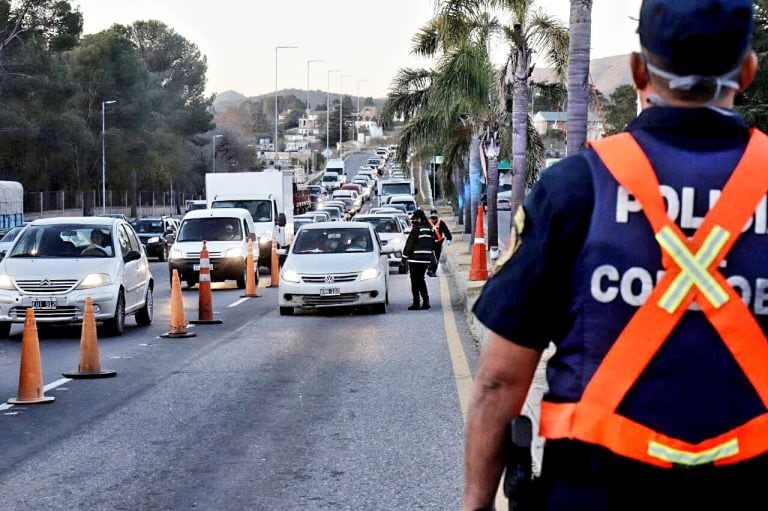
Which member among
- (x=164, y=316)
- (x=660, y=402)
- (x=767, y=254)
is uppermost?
(x=767, y=254)

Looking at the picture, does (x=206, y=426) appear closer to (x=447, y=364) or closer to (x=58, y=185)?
(x=447, y=364)

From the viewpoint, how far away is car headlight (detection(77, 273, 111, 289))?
19562mm

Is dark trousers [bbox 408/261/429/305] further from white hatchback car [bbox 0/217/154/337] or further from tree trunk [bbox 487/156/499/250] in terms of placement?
tree trunk [bbox 487/156/499/250]

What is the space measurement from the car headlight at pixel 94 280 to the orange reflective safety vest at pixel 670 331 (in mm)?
17366

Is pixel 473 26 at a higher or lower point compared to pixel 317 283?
higher

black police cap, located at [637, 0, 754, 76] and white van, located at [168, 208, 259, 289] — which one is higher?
black police cap, located at [637, 0, 754, 76]

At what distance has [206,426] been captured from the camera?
36.9 ft

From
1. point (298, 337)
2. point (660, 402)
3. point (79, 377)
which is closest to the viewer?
point (660, 402)

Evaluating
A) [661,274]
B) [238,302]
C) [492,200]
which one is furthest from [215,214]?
[661,274]

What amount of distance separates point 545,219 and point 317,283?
20268 mm

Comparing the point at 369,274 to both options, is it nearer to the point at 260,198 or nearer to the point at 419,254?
the point at 419,254

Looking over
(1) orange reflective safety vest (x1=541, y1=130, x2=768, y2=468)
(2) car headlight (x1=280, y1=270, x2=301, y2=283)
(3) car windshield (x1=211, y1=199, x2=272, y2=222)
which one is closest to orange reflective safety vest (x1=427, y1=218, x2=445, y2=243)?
(2) car headlight (x1=280, y1=270, x2=301, y2=283)

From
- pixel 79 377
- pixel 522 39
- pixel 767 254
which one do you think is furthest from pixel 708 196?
pixel 522 39

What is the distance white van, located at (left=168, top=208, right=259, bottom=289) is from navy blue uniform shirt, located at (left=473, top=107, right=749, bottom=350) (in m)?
27.8
